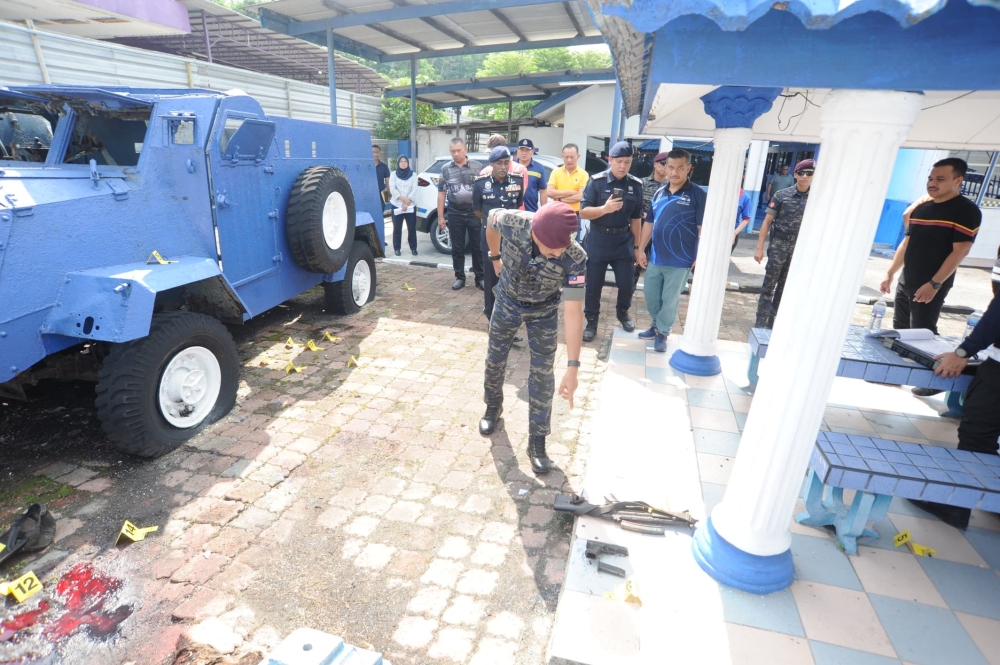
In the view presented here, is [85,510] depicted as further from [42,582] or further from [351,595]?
[351,595]

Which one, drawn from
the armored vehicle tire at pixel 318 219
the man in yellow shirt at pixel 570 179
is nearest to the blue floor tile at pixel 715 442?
the man in yellow shirt at pixel 570 179

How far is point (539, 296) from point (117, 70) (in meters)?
8.99

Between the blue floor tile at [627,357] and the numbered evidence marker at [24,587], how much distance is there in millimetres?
4186

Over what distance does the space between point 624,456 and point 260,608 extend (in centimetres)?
224

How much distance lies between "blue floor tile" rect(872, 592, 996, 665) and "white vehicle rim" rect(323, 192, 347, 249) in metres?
4.76

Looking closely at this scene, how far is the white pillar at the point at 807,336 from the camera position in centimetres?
186

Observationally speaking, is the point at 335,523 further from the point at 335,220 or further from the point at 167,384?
the point at 335,220

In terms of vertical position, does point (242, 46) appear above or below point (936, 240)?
above

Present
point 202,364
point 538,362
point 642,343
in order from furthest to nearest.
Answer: point 642,343 < point 202,364 < point 538,362

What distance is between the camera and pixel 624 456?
3465 mm

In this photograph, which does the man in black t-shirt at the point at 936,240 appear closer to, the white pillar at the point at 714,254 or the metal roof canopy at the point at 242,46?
the white pillar at the point at 714,254

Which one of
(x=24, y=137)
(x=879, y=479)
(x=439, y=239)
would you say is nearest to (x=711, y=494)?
(x=879, y=479)

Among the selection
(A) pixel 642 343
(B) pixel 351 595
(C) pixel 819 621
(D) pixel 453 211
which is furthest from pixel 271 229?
(C) pixel 819 621

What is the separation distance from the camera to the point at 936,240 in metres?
4.17
